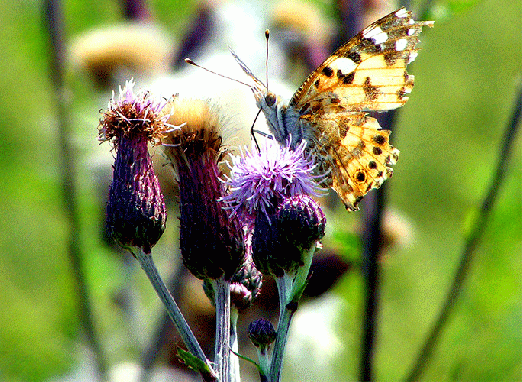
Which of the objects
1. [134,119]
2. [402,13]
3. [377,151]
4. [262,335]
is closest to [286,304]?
[262,335]

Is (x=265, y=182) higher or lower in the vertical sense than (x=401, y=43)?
lower

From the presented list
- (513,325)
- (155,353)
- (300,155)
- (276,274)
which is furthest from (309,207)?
(513,325)

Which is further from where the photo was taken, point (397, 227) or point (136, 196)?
point (397, 227)

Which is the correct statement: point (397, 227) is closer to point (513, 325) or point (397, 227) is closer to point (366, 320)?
point (513, 325)

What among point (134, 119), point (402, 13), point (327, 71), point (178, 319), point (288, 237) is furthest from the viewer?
point (327, 71)

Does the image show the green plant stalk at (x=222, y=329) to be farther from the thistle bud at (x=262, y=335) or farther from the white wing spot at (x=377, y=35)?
the white wing spot at (x=377, y=35)

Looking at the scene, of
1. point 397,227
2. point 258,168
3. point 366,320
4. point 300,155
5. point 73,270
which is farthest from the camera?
point 397,227

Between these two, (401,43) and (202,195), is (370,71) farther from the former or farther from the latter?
(202,195)
